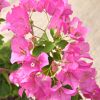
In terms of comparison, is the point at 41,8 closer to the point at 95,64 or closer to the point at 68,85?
the point at 68,85

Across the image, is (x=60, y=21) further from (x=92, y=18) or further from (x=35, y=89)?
(x=92, y=18)

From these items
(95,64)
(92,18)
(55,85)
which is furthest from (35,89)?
(92,18)

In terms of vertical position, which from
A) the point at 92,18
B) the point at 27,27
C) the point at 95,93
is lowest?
the point at 95,93

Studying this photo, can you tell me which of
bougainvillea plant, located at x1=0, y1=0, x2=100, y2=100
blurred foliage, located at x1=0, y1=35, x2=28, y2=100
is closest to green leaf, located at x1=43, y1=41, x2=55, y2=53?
bougainvillea plant, located at x1=0, y1=0, x2=100, y2=100

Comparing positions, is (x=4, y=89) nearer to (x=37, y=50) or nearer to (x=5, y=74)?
(x=5, y=74)

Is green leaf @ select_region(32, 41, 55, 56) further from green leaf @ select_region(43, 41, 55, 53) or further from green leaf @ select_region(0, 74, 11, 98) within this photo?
green leaf @ select_region(0, 74, 11, 98)

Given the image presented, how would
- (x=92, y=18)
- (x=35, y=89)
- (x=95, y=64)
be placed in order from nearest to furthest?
(x=35, y=89), (x=95, y=64), (x=92, y=18)

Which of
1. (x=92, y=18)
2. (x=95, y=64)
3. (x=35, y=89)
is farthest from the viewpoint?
(x=92, y=18)

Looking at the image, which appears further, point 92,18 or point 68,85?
point 92,18

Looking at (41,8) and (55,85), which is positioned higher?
(41,8)
